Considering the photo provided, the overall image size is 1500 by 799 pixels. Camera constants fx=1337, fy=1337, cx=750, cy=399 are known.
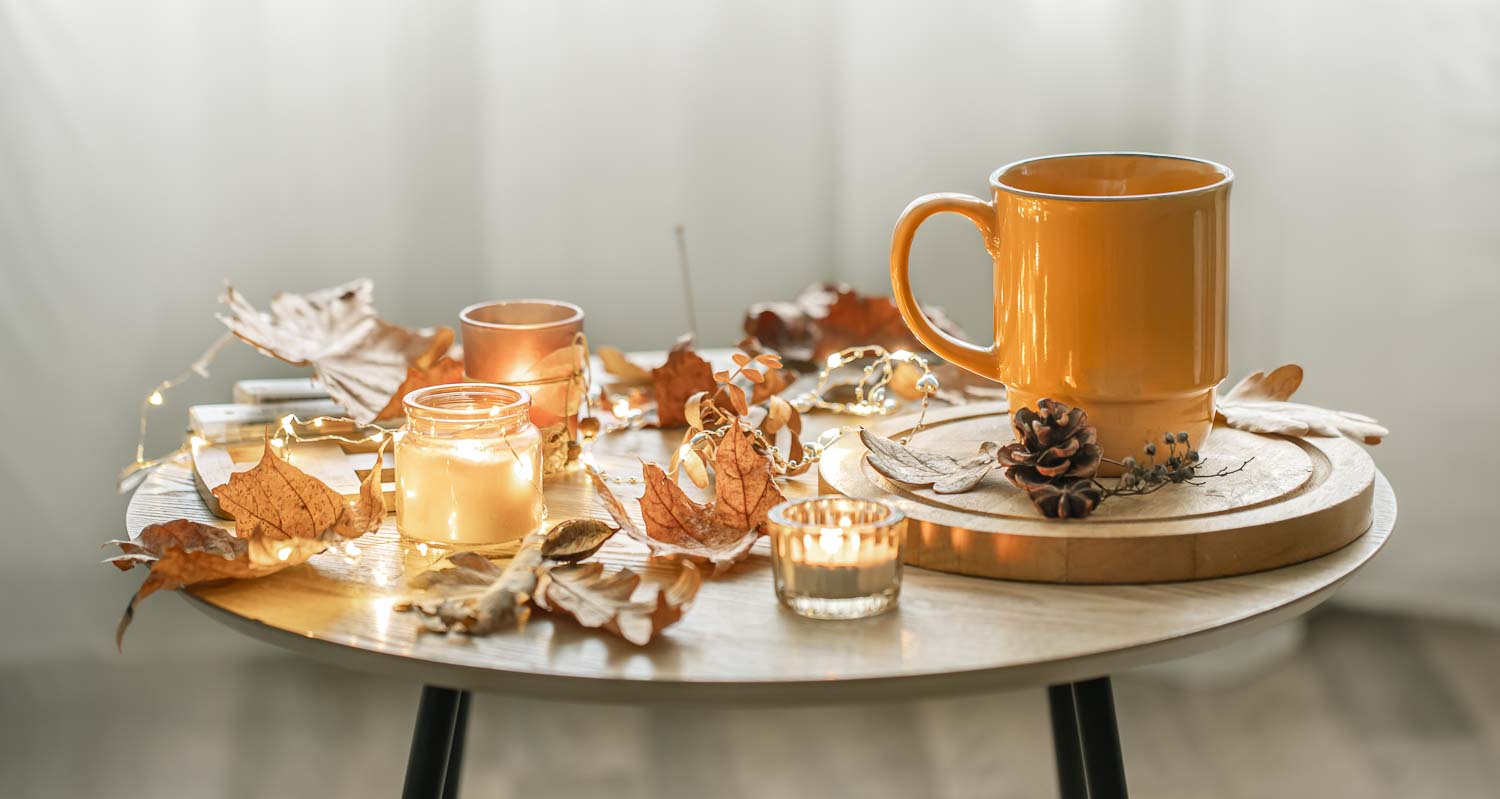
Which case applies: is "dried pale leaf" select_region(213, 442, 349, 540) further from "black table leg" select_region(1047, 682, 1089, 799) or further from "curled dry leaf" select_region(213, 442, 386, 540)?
"black table leg" select_region(1047, 682, 1089, 799)

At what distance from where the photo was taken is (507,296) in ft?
5.80

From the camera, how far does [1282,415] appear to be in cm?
83

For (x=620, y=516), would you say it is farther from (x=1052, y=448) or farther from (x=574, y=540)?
(x=1052, y=448)

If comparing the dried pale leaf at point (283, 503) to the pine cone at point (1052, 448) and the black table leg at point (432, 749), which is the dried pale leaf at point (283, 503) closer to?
the black table leg at point (432, 749)

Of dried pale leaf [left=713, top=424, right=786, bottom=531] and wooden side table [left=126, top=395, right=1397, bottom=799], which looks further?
dried pale leaf [left=713, top=424, right=786, bottom=531]

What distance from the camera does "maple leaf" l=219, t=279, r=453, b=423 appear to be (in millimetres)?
942

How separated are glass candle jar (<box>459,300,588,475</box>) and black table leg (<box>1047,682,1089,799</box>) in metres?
0.41

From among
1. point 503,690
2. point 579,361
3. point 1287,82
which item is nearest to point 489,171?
point 579,361

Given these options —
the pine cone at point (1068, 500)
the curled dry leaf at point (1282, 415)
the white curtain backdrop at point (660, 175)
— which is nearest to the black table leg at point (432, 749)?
the pine cone at point (1068, 500)

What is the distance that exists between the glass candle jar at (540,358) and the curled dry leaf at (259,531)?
0.45 ft

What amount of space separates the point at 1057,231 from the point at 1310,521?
0.19 metres

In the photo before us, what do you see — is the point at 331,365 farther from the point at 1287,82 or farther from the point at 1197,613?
the point at 1287,82

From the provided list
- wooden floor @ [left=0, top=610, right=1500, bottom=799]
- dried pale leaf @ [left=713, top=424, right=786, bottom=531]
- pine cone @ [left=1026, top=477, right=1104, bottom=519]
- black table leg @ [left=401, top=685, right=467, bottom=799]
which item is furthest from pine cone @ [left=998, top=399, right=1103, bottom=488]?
wooden floor @ [left=0, top=610, right=1500, bottom=799]

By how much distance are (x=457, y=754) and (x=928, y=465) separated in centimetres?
53
